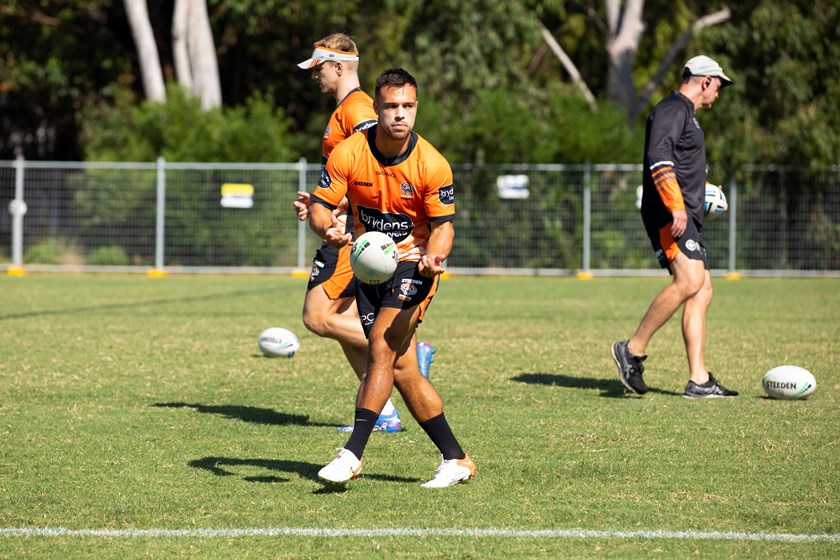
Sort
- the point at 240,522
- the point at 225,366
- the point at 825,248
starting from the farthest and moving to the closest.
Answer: the point at 825,248
the point at 225,366
the point at 240,522

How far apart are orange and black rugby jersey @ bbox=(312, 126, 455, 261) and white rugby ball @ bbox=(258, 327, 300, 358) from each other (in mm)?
5054

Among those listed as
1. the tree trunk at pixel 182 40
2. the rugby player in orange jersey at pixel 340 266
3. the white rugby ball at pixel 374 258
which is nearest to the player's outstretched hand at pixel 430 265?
the white rugby ball at pixel 374 258

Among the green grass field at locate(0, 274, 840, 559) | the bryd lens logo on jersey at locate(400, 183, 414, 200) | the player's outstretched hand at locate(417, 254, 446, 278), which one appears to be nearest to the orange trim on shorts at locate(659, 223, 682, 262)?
the green grass field at locate(0, 274, 840, 559)

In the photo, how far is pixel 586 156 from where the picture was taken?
2538cm

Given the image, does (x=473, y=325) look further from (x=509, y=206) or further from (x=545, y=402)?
(x=509, y=206)

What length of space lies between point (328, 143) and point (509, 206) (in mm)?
17671

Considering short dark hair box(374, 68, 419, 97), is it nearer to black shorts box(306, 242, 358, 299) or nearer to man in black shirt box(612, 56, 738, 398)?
black shorts box(306, 242, 358, 299)

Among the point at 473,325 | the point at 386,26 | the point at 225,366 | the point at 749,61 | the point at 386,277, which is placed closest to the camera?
the point at 386,277

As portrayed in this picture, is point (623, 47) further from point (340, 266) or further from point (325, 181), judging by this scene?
point (325, 181)

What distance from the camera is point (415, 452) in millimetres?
6637

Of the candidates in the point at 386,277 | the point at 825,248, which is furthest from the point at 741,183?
the point at 386,277

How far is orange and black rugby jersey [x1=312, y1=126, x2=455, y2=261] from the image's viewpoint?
5746 millimetres

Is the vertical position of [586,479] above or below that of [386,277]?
below

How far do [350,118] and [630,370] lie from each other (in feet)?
9.81
